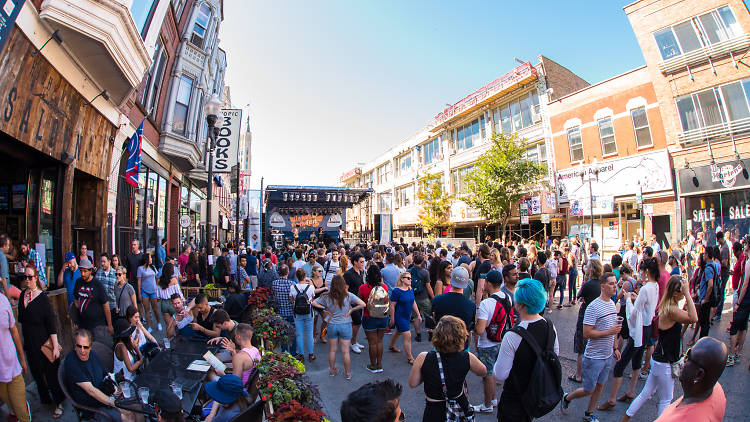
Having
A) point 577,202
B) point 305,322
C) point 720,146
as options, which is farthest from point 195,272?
point 720,146

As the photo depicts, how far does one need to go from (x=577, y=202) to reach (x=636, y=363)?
59.1 feet

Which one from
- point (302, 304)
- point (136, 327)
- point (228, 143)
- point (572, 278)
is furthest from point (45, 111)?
point (572, 278)

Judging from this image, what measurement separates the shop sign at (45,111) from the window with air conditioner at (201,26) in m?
8.39

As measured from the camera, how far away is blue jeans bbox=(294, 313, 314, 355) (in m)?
6.67

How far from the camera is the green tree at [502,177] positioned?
22.3 meters

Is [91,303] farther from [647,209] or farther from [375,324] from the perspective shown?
[647,209]

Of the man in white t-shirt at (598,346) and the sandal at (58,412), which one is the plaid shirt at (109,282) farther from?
the man in white t-shirt at (598,346)

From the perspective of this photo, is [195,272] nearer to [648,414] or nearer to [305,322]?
[305,322]

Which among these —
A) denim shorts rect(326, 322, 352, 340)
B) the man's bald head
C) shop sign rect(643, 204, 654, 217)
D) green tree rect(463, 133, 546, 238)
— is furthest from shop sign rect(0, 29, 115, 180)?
shop sign rect(643, 204, 654, 217)

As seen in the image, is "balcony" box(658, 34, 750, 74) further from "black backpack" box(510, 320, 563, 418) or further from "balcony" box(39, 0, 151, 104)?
"balcony" box(39, 0, 151, 104)

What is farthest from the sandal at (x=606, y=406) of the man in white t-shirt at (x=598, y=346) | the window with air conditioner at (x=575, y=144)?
the window with air conditioner at (x=575, y=144)

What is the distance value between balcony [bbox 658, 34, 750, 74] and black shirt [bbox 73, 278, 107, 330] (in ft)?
72.8

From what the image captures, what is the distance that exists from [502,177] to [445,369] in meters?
20.9

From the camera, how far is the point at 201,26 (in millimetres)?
16812
